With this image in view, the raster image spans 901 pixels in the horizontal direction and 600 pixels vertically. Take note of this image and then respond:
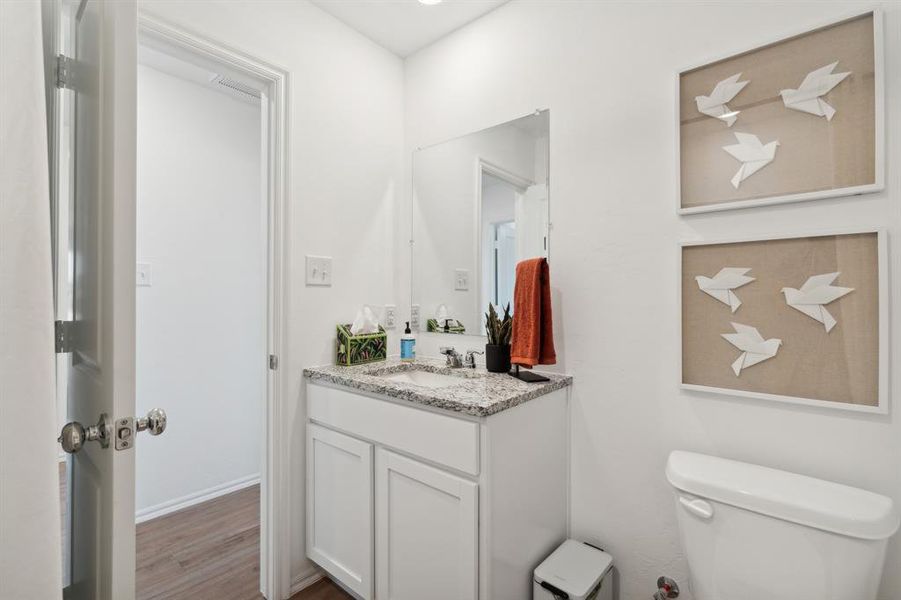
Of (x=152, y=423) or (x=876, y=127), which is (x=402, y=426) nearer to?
(x=152, y=423)

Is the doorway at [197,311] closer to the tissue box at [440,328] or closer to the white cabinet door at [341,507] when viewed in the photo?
the white cabinet door at [341,507]

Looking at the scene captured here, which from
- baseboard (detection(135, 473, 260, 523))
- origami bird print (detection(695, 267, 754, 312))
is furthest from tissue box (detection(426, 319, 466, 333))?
baseboard (detection(135, 473, 260, 523))

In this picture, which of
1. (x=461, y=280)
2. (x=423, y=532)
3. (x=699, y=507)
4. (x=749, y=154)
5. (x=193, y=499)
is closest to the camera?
(x=699, y=507)

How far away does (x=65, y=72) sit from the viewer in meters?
0.89

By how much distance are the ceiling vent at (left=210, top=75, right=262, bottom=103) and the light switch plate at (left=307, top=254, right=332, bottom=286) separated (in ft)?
3.81

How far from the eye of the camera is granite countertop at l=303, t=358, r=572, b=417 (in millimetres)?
1258

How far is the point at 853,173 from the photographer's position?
3.64ft

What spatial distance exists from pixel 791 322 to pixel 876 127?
1.73ft

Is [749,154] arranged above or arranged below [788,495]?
above

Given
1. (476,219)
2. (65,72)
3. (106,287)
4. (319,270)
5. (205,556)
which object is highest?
(65,72)

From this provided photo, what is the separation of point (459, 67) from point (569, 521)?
2011mm

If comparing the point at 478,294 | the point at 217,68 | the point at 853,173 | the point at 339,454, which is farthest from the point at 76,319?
the point at 853,173

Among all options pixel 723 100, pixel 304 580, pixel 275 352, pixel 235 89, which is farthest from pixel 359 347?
pixel 235 89

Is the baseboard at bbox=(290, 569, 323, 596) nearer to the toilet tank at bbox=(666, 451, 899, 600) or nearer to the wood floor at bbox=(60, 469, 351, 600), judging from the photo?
the wood floor at bbox=(60, 469, 351, 600)
